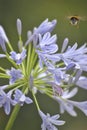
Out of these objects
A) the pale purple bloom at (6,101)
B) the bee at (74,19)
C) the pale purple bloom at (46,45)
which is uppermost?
the bee at (74,19)

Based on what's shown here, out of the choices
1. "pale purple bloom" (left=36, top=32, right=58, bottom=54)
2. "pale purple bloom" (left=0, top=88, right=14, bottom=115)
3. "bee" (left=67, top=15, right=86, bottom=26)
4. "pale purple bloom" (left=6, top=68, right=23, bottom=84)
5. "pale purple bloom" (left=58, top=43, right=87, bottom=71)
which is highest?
"bee" (left=67, top=15, right=86, bottom=26)

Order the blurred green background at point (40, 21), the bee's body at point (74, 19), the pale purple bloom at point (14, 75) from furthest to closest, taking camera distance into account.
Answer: the blurred green background at point (40, 21)
the bee's body at point (74, 19)
the pale purple bloom at point (14, 75)

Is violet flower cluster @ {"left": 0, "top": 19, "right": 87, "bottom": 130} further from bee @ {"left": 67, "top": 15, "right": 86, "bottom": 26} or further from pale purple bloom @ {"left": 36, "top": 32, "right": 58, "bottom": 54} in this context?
bee @ {"left": 67, "top": 15, "right": 86, "bottom": 26}

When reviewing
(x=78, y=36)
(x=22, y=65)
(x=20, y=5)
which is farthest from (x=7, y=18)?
(x=22, y=65)

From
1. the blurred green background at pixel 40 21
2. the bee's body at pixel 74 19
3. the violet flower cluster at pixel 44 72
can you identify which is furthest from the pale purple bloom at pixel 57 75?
the blurred green background at pixel 40 21

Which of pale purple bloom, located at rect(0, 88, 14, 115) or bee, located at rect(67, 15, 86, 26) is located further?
bee, located at rect(67, 15, 86, 26)

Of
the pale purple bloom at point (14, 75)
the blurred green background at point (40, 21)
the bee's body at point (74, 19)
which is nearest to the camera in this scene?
the pale purple bloom at point (14, 75)

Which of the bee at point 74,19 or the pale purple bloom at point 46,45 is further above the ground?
the bee at point 74,19

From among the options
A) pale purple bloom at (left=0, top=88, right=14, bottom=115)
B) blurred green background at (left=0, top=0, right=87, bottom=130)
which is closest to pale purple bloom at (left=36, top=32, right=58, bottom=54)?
pale purple bloom at (left=0, top=88, right=14, bottom=115)

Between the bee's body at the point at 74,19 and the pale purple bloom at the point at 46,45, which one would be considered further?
the bee's body at the point at 74,19

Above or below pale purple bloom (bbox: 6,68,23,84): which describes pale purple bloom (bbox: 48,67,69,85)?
below

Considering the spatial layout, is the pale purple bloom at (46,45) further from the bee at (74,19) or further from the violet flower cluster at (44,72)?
the bee at (74,19)
